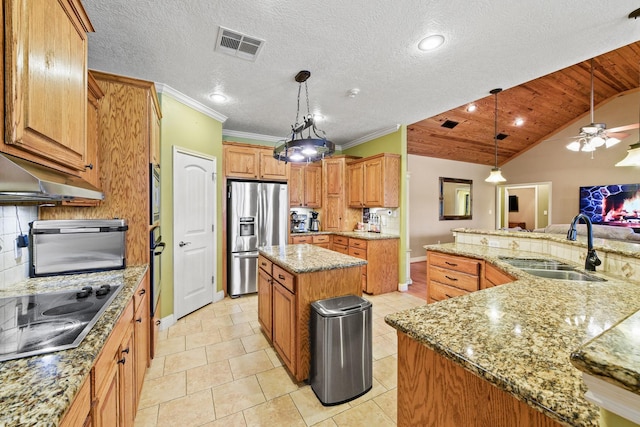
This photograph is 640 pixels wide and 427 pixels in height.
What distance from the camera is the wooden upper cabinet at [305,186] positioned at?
483 cm

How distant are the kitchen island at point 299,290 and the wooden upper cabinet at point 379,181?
2133mm

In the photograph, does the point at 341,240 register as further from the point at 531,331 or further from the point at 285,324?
the point at 531,331

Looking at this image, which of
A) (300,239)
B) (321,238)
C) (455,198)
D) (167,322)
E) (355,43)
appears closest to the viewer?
(355,43)

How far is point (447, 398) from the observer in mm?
865

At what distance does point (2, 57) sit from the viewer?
791 millimetres

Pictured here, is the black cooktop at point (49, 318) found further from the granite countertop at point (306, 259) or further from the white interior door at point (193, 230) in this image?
the white interior door at point (193, 230)

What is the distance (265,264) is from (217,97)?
7.00 ft

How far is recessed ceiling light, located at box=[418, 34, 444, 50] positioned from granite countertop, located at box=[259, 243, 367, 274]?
6.12 feet

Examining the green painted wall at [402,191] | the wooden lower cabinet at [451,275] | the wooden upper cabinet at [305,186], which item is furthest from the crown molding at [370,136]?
the wooden lower cabinet at [451,275]

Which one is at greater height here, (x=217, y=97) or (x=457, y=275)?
(x=217, y=97)

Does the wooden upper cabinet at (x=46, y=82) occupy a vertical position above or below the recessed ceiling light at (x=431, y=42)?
below

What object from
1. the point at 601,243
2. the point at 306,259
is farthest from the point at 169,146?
the point at 601,243

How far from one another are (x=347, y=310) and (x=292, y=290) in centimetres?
44

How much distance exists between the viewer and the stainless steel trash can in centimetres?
173
